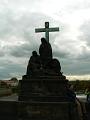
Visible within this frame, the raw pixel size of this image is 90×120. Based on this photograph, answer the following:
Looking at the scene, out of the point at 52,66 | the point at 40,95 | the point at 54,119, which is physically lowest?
the point at 54,119

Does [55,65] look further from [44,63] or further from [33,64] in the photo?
[33,64]

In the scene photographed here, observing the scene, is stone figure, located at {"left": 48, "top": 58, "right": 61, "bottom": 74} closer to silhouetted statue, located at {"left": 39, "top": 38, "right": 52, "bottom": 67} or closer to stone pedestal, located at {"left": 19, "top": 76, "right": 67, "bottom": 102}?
silhouetted statue, located at {"left": 39, "top": 38, "right": 52, "bottom": 67}

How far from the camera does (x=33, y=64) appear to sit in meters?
18.1

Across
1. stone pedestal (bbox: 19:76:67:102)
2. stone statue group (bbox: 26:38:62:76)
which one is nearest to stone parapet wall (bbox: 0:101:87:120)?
stone pedestal (bbox: 19:76:67:102)

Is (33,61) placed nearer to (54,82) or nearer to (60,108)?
(54,82)

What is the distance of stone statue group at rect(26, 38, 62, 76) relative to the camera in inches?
701

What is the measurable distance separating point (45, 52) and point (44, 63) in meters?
0.60

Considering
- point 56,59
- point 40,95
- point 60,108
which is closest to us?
point 60,108

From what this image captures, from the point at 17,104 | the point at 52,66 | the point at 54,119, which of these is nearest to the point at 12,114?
the point at 17,104

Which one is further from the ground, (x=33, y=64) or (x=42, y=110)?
(x=33, y=64)

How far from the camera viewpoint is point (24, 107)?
643 inches

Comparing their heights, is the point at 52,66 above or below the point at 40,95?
above

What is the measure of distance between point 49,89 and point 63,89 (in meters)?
0.65

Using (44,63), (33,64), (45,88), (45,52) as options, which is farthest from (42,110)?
(45,52)
